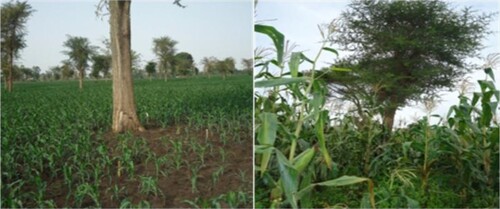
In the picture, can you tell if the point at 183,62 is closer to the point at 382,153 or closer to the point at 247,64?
the point at 247,64

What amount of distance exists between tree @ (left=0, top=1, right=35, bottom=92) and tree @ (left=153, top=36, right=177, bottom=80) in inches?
13.3

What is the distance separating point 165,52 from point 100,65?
6.7 inches

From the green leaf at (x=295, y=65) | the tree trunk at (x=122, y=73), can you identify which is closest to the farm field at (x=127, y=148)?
the tree trunk at (x=122, y=73)

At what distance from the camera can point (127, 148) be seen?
1434 mm

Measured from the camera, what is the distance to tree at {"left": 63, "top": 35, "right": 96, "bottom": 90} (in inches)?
56.3

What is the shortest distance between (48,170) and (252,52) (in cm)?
60

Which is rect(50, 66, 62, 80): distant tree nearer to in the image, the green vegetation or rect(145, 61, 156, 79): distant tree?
rect(145, 61, 156, 79): distant tree

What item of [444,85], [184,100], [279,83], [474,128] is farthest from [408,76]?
[184,100]

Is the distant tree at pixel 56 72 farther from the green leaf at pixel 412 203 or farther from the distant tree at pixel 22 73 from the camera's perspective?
→ the green leaf at pixel 412 203

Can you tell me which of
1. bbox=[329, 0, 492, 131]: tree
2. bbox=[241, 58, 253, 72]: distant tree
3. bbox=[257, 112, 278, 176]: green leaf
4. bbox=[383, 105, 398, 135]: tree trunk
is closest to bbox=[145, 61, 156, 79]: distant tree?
bbox=[241, 58, 253, 72]: distant tree

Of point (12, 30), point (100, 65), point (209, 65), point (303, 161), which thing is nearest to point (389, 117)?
point (303, 161)

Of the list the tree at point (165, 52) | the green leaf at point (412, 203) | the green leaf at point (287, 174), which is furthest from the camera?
the tree at point (165, 52)

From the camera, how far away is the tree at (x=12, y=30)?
144 centimetres

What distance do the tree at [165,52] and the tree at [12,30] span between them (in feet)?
1.11
